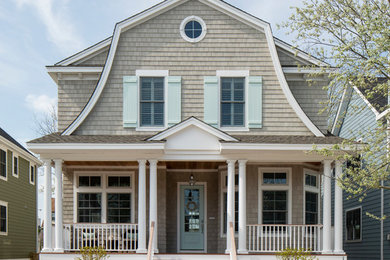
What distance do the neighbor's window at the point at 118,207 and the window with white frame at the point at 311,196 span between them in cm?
490

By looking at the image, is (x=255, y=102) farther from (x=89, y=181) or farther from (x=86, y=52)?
(x=89, y=181)

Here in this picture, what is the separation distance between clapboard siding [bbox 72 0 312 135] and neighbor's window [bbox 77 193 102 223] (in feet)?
6.62

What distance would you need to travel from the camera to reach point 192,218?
571 inches

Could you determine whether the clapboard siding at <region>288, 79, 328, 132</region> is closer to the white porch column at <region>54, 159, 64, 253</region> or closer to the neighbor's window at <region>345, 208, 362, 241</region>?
the neighbor's window at <region>345, 208, 362, 241</region>

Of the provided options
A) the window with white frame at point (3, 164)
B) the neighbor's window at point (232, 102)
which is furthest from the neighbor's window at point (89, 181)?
the window with white frame at point (3, 164)

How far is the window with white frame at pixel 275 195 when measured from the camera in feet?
44.3

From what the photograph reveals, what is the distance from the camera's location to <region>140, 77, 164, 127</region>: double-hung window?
531 inches

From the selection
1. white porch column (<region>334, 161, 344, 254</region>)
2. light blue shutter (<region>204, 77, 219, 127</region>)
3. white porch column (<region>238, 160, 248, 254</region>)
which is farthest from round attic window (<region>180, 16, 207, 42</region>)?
white porch column (<region>334, 161, 344, 254</region>)

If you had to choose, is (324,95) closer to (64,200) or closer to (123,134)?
(123,134)

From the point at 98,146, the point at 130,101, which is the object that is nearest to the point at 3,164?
the point at 130,101

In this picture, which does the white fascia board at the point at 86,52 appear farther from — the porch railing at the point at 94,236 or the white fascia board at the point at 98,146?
the porch railing at the point at 94,236

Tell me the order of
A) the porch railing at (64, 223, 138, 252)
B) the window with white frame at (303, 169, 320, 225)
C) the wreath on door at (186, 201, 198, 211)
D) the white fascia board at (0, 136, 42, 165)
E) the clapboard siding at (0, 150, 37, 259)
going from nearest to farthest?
the porch railing at (64, 223, 138, 252)
the window with white frame at (303, 169, 320, 225)
the wreath on door at (186, 201, 198, 211)
the white fascia board at (0, 136, 42, 165)
the clapboard siding at (0, 150, 37, 259)

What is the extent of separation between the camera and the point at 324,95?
14219mm

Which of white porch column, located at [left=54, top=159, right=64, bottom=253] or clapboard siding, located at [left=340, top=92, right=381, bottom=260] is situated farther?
clapboard siding, located at [left=340, top=92, right=381, bottom=260]
